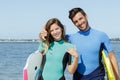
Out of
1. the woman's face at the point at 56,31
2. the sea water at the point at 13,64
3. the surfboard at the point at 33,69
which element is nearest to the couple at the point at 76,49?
the woman's face at the point at 56,31

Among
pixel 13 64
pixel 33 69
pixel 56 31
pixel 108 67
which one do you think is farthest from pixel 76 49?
pixel 13 64

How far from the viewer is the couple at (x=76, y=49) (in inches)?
203

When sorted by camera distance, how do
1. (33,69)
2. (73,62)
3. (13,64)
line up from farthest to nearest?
1. (13,64)
2. (33,69)
3. (73,62)

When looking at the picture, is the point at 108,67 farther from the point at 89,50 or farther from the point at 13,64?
the point at 13,64

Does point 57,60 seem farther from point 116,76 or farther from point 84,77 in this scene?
point 116,76

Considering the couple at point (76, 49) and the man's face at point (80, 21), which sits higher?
the man's face at point (80, 21)

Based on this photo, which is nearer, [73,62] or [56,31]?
[73,62]

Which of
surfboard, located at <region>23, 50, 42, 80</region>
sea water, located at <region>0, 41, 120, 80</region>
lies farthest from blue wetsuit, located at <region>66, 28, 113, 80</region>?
sea water, located at <region>0, 41, 120, 80</region>

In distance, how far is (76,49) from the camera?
17.0ft

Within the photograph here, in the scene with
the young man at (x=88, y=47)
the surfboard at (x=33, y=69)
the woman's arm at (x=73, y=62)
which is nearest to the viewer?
the woman's arm at (x=73, y=62)

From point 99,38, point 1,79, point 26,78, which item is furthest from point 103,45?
point 1,79

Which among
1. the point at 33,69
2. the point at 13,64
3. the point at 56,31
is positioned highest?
the point at 56,31

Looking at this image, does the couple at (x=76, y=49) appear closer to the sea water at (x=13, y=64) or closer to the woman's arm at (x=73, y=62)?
the woman's arm at (x=73, y=62)

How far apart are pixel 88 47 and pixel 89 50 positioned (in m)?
0.04
